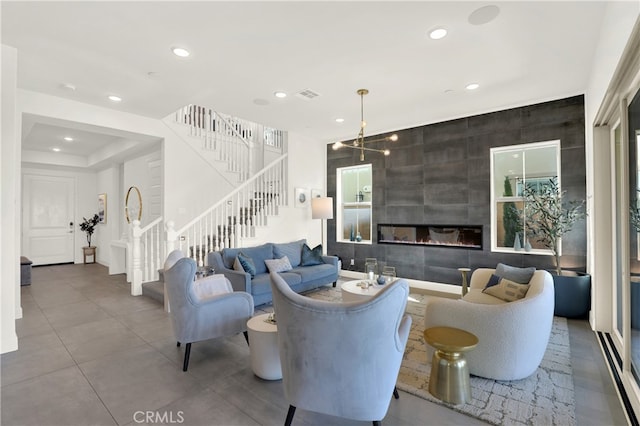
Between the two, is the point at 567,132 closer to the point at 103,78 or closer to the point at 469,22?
the point at 469,22

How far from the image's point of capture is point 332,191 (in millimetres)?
7168

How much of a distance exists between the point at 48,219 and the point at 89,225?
924mm

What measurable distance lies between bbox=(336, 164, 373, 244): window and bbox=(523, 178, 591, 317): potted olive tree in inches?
115

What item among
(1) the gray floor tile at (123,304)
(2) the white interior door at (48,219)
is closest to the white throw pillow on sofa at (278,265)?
(1) the gray floor tile at (123,304)

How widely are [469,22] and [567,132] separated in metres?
2.78

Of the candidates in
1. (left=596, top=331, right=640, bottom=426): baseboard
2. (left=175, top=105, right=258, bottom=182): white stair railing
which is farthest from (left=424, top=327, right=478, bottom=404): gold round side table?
(left=175, top=105, right=258, bottom=182): white stair railing

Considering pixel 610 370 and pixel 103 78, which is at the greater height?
pixel 103 78

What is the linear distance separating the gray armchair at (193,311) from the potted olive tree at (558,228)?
3982 millimetres

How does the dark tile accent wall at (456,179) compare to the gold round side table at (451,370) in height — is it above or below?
above

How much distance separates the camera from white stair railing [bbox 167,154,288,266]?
533 centimetres

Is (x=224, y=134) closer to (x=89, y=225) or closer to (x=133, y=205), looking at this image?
(x=133, y=205)

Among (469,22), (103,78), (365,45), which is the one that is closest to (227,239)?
(103,78)

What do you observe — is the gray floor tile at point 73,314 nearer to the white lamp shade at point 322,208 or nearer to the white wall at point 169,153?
the white wall at point 169,153

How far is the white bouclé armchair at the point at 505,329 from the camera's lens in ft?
7.72
